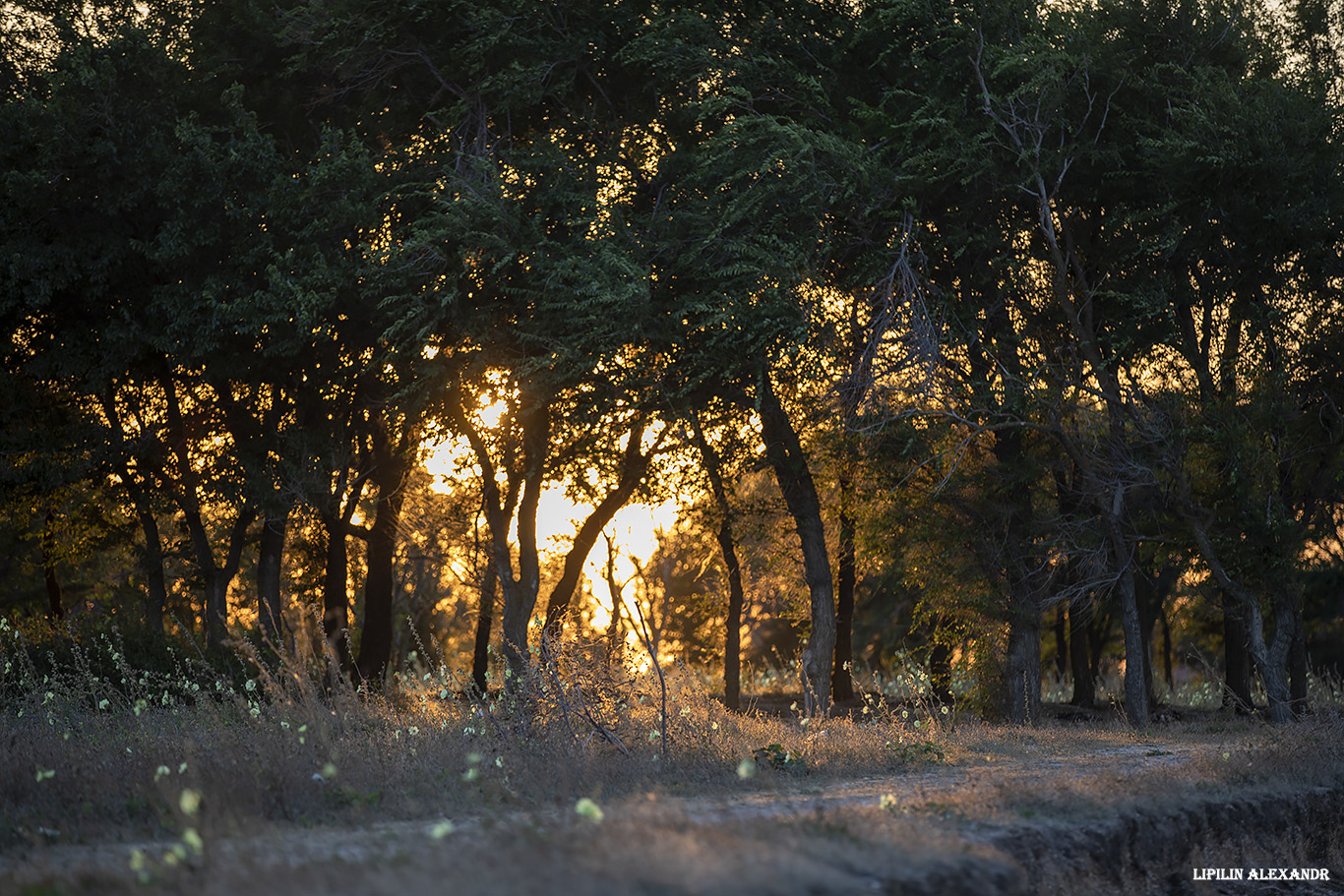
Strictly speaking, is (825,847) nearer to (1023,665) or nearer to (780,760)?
(780,760)

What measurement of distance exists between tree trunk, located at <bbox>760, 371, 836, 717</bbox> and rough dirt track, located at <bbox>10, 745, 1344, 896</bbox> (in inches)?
318

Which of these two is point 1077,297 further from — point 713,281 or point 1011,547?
point 713,281

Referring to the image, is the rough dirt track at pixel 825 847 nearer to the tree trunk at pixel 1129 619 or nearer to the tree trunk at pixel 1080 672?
the tree trunk at pixel 1129 619

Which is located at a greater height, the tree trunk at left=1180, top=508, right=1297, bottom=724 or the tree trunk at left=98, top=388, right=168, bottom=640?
the tree trunk at left=98, top=388, right=168, bottom=640

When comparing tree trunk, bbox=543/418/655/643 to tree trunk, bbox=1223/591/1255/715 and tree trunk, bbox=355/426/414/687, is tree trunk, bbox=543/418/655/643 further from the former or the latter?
tree trunk, bbox=1223/591/1255/715

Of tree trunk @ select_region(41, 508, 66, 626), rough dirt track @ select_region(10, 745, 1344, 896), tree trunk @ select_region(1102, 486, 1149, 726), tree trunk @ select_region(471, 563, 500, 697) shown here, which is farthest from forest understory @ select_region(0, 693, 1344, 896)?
tree trunk @ select_region(41, 508, 66, 626)

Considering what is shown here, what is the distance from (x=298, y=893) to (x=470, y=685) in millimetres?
6526

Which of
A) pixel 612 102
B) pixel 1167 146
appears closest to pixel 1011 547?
pixel 1167 146

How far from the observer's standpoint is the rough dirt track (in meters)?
4.67

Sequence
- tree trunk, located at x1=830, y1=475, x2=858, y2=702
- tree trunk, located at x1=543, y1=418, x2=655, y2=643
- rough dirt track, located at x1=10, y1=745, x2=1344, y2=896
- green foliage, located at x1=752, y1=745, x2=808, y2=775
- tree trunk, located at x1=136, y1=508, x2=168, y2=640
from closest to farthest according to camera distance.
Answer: rough dirt track, located at x1=10, y1=745, x2=1344, y2=896, green foliage, located at x1=752, y1=745, x2=808, y2=775, tree trunk, located at x1=543, y1=418, x2=655, y2=643, tree trunk, located at x1=136, y1=508, x2=168, y2=640, tree trunk, located at x1=830, y1=475, x2=858, y2=702

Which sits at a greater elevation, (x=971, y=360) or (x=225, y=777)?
(x=971, y=360)

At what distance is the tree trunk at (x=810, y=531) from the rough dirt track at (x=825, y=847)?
8067 mm

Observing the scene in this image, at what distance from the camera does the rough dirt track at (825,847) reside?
184 inches

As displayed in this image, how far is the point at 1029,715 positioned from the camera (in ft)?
57.9
